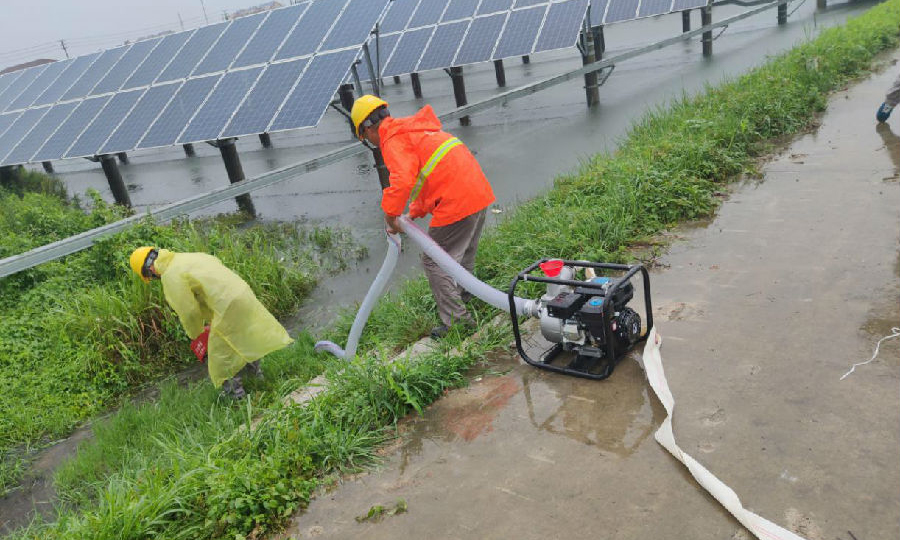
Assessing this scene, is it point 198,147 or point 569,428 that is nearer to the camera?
point 569,428

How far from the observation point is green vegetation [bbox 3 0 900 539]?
3102 millimetres

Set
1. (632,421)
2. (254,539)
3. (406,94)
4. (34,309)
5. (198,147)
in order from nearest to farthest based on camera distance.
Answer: (254,539) → (632,421) → (34,309) → (198,147) → (406,94)

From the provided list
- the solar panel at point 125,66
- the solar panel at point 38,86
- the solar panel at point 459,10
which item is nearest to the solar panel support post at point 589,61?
the solar panel at point 459,10

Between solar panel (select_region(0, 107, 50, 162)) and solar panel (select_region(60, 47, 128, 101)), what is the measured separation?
1.89ft

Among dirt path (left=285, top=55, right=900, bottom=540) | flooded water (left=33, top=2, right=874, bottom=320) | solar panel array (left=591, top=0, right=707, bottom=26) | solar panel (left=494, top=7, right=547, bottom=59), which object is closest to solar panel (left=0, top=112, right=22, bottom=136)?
flooded water (left=33, top=2, right=874, bottom=320)

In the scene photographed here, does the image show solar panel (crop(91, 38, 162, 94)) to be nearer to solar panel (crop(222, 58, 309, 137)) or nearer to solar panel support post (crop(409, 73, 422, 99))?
solar panel (crop(222, 58, 309, 137))

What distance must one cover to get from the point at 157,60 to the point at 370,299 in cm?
891

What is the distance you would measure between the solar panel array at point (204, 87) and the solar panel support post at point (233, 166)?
0.31 metres

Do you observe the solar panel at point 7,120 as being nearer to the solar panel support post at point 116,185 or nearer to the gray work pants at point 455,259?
the solar panel support post at point 116,185

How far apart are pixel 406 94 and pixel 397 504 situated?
15626mm

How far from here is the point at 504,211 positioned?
24.9ft

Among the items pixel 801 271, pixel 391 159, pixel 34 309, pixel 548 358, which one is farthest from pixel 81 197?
pixel 801 271

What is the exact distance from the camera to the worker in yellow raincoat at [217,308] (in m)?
4.61

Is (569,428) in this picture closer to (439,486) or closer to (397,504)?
(439,486)
